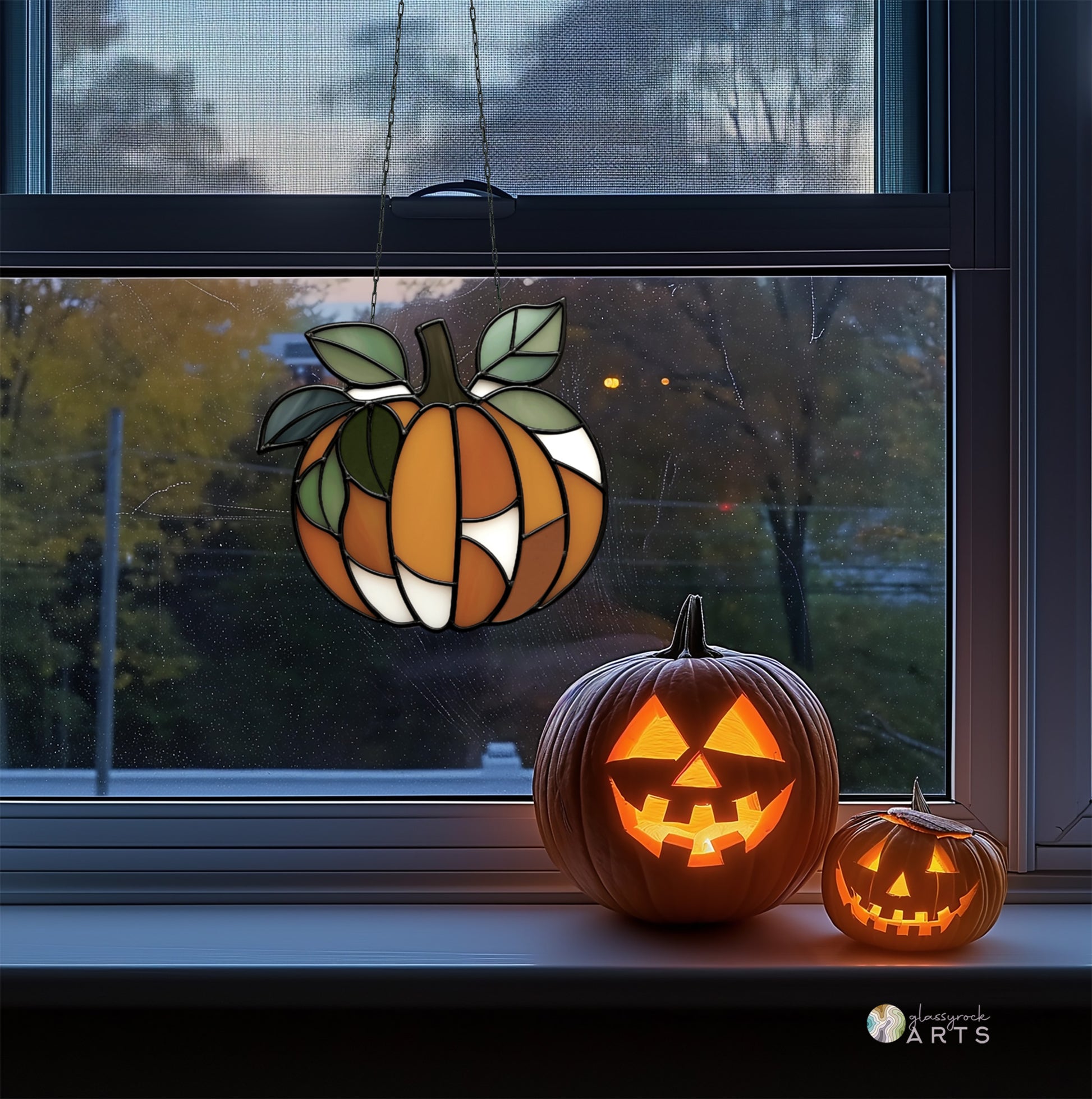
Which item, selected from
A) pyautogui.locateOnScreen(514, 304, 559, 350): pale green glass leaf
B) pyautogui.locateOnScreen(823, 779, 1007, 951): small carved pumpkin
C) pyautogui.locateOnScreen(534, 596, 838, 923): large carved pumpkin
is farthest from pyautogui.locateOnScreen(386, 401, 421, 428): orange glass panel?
pyautogui.locateOnScreen(823, 779, 1007, 951): small carved pumpkin

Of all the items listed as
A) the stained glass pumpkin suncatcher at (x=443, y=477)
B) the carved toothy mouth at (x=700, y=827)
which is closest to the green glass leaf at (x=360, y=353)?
the stained glass pumpkin suncatcher at (x=443, y=477)

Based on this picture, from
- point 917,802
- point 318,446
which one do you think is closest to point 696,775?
point 917,802

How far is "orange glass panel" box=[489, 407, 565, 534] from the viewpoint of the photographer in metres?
0.73

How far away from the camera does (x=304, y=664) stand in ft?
3.45

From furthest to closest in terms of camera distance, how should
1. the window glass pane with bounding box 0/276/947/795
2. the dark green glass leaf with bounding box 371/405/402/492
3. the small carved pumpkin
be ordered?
the window glass pane with bounding box 0/276/947/795, the small carved pumpkin, the dark green glass leaf with bounding box 371/405/402/492

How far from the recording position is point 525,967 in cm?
81

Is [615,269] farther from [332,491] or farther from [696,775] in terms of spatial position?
[696,775]

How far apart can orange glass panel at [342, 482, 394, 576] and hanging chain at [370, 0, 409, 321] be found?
269 mm

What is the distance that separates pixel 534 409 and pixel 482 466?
79 millimetres

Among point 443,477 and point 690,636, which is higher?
point 443,477

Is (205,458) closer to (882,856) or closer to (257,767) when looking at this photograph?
(257,767)

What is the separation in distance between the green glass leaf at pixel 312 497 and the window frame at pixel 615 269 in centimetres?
40

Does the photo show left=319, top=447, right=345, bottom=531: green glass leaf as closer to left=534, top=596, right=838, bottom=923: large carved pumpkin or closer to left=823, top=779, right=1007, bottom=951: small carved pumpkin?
left=534, top=596, right=838, bottom=923: large carved pumpkin

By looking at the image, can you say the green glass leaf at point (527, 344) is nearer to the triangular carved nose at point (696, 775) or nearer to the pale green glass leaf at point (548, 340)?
the pale green glass leaf at point (548, 340)
